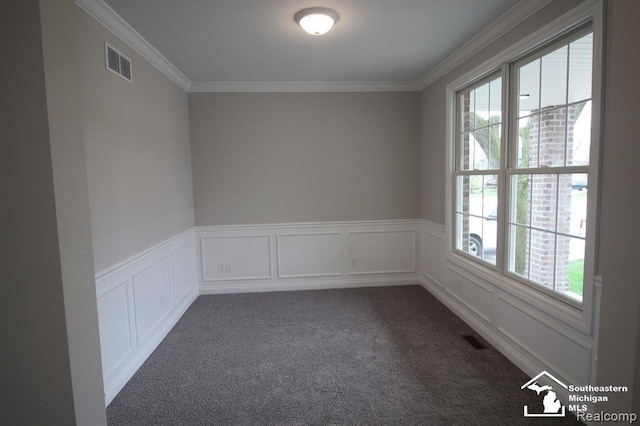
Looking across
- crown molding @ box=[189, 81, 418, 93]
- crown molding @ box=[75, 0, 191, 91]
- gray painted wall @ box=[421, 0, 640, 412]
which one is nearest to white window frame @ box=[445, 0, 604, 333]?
gray painted wall @ box=[421, 0, 640, 412]

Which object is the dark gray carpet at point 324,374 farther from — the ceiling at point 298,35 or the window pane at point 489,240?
the ceiling at point 298,35

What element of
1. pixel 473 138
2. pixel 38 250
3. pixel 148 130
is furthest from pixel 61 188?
pixel 473 138

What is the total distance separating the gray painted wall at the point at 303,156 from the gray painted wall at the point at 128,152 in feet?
1.62

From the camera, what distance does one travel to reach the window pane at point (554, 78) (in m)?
2.19

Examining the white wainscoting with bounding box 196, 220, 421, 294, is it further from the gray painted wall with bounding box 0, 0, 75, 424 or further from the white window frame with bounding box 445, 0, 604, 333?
the gray painted wall with bounding box 0, 0, 75, 424

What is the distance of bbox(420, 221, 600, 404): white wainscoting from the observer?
2.04 meters

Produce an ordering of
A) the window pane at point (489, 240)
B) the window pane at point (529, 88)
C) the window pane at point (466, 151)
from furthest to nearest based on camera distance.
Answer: the window pane at point (466, 151)
the window pane at point (489, 240)
the window pane at point (529, 88)

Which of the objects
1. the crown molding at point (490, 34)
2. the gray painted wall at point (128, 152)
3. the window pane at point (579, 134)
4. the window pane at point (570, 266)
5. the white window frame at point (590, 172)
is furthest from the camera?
the crown molding at point (490, 34)

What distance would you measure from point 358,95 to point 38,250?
13.2ft

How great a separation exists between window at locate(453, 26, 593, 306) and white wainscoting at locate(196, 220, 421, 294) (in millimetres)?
1337

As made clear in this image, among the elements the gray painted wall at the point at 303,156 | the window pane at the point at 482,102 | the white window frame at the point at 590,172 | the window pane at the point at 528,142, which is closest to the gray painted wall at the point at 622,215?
the white window frame at the point at 590,172

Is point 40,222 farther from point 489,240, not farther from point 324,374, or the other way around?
point 489,240

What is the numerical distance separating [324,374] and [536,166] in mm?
2223

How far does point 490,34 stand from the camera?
2.78 metres
